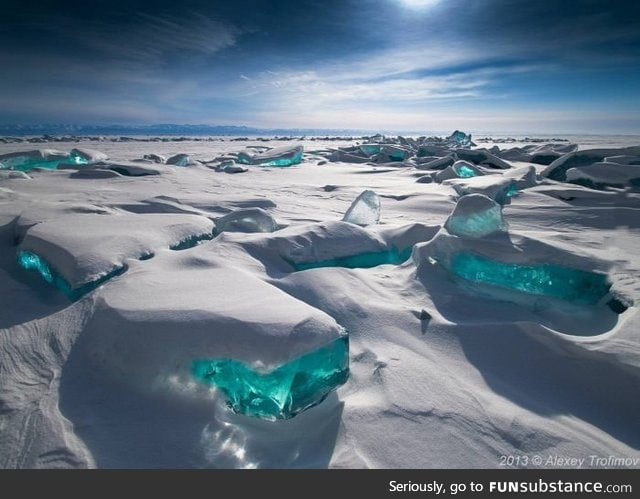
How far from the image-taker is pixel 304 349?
99 centimetres

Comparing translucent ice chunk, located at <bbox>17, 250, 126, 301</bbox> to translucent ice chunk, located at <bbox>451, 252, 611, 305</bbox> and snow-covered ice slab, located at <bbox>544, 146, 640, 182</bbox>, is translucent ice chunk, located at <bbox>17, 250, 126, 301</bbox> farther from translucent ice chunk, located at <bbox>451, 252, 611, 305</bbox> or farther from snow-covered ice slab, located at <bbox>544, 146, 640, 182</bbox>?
snow-covered ice slab, located at <bbox>544, 146, 640, 182</bbox>

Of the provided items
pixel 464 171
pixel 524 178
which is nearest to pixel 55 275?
pixel 524 178

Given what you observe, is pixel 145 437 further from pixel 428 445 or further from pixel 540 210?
pixel 540 210

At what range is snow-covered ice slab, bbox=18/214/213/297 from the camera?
146 centimetres

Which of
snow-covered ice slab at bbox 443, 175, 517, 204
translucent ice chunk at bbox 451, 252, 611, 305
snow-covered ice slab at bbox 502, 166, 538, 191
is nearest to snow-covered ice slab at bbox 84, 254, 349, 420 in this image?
translucent ice chunk at bbox 451, 252, 611, 305

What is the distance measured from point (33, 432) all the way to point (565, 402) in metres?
1.50

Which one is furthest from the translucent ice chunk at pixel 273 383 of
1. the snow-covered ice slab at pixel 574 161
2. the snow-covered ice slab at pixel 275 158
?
the snow-covered ice slab at pixel 275 158

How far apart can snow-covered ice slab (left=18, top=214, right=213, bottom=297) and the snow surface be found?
0.01 meters

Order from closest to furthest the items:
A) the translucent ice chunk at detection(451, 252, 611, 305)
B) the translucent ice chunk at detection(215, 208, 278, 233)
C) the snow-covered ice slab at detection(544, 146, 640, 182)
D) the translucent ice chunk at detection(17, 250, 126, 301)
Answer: the translucent ice chunk at detection(17, 250, 126, 301) → the translucent ice chunk at detection(451, 252, 611, 305) → the translucent ice chunk at detection(215, 208, 278, 233) → the snow-covered ice slab at detection(544, 146, 640, 182)

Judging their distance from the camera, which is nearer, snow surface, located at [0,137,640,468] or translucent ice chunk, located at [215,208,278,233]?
snow surface, located at [0,137,640,468]

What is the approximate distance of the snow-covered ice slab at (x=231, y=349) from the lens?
98cm

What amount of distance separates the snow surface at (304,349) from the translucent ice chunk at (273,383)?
3cm

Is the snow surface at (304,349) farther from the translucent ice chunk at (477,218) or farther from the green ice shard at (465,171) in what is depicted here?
the green ice shard at (465,171)

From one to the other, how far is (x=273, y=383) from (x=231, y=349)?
0.51 feet
